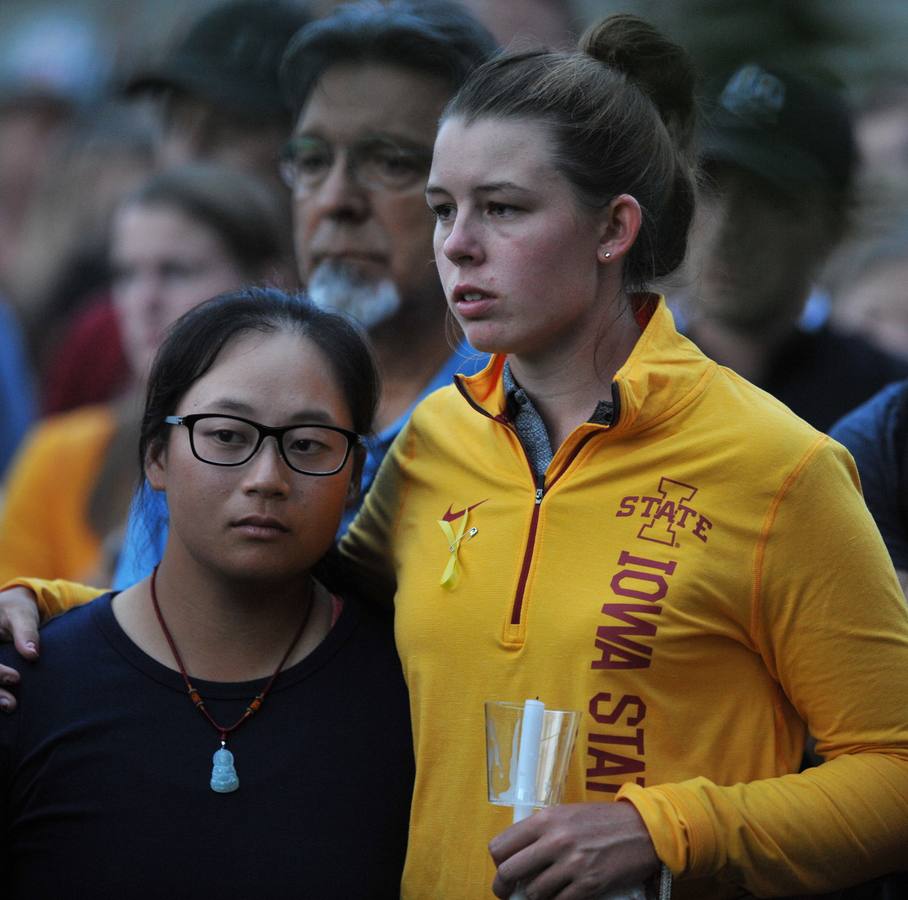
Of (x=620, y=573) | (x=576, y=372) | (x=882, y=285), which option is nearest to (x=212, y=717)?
(x=620, y=573)

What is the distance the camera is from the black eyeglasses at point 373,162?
3770 mm

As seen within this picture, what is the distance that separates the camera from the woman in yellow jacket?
7.77 ft

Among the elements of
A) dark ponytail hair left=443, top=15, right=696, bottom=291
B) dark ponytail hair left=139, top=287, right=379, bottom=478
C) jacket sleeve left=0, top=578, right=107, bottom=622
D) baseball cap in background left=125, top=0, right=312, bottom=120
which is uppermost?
baseball cap in background left=125, top=0, right=312, bottom=120

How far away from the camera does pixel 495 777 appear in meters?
2.35

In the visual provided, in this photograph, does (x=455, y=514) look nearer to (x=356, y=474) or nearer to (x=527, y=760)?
(x=356, y=474)

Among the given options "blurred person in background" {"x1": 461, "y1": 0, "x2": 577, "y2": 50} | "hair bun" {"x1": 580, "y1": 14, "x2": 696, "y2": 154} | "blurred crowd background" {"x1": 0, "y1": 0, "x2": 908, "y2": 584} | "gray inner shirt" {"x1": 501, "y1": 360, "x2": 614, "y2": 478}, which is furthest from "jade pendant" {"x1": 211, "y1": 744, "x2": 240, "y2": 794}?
"blurred person in background" {"x1": 461, "y1": 0, "x2": 577, "y2": 50}

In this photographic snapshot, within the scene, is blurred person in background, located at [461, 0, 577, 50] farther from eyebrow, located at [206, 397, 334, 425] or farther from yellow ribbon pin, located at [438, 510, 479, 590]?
yellow ribbon pin, located at [438, 510, 479, 590]

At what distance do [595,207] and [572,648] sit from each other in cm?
70

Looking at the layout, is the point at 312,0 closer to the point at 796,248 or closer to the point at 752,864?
the point at 796,248

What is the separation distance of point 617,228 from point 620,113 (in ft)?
0.62

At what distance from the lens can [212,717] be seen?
2619 mm

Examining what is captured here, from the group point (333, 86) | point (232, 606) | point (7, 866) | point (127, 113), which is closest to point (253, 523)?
point (232, 606)

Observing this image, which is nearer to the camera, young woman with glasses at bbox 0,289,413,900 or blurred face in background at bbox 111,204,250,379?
young woman with glasses at bbox 0,289,413,900

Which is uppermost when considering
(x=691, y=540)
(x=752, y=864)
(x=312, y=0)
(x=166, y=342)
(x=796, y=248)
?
(x=312, y=0)
